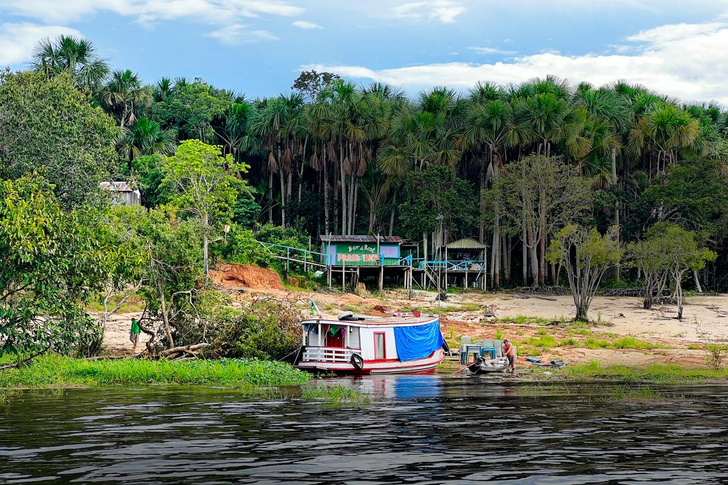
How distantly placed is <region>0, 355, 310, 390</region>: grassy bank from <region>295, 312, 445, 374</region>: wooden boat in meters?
1.91

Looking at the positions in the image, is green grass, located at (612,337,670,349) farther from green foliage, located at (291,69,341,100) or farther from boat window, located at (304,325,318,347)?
green foliage, located at (291,69,341,100)

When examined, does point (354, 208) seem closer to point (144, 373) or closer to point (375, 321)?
point (375, 321)

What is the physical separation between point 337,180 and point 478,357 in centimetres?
4233

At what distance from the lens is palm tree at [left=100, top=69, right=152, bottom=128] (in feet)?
222

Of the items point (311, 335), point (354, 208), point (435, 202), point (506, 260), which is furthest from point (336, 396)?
point (354, 208)

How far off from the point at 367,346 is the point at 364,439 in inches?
596

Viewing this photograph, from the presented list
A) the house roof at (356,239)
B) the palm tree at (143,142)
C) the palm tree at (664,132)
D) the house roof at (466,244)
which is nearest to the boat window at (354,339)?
the house roof at (356,239)

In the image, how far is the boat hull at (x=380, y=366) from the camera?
1186 inches

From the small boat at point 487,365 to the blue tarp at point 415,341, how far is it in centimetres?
220

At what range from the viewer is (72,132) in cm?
3625

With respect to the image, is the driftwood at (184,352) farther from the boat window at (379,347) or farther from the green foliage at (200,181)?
the green foliage at (200,181)

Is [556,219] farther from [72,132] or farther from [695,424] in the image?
[695,424]

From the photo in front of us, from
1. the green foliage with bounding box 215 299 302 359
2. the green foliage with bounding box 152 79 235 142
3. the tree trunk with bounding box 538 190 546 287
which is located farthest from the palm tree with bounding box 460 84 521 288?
the green foliage with bounding box 215 299 302 359

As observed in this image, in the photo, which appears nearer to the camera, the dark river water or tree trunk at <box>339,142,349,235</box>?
the dark river water
